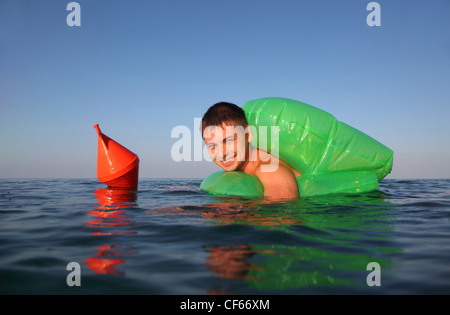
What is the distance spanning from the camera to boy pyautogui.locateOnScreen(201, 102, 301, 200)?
4410 millimetres

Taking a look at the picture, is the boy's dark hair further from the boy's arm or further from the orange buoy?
the orange buoy

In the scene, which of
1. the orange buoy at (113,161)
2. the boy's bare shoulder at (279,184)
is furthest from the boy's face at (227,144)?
the orange buoy at (113,161)

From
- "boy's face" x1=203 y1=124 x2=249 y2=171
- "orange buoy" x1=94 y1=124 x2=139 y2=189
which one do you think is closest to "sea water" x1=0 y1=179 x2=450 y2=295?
"boy's face" x1=203 y1=124 x2=249 y2=171

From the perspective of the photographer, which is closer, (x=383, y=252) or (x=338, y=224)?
(x=383, y=252)

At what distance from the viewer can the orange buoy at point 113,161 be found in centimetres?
516

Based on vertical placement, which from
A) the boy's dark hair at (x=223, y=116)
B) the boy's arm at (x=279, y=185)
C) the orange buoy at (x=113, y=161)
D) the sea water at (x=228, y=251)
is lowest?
the sea water at (x=228, y=251)

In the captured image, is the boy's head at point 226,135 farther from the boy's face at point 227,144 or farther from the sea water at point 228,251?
the sea water at point 228,251

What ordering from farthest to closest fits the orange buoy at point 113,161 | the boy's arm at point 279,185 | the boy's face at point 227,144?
1. the orange buoy at point 113,161
2. the boy's face at point 227,144
3. the boy's arm at point 279,185

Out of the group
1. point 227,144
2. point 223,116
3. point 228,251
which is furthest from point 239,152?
point 228,251

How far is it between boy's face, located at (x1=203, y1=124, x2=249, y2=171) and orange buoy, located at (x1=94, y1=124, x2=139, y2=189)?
1.55 meters

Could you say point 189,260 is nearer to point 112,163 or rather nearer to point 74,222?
point 74,222

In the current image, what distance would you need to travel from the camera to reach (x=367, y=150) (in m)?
5.17
